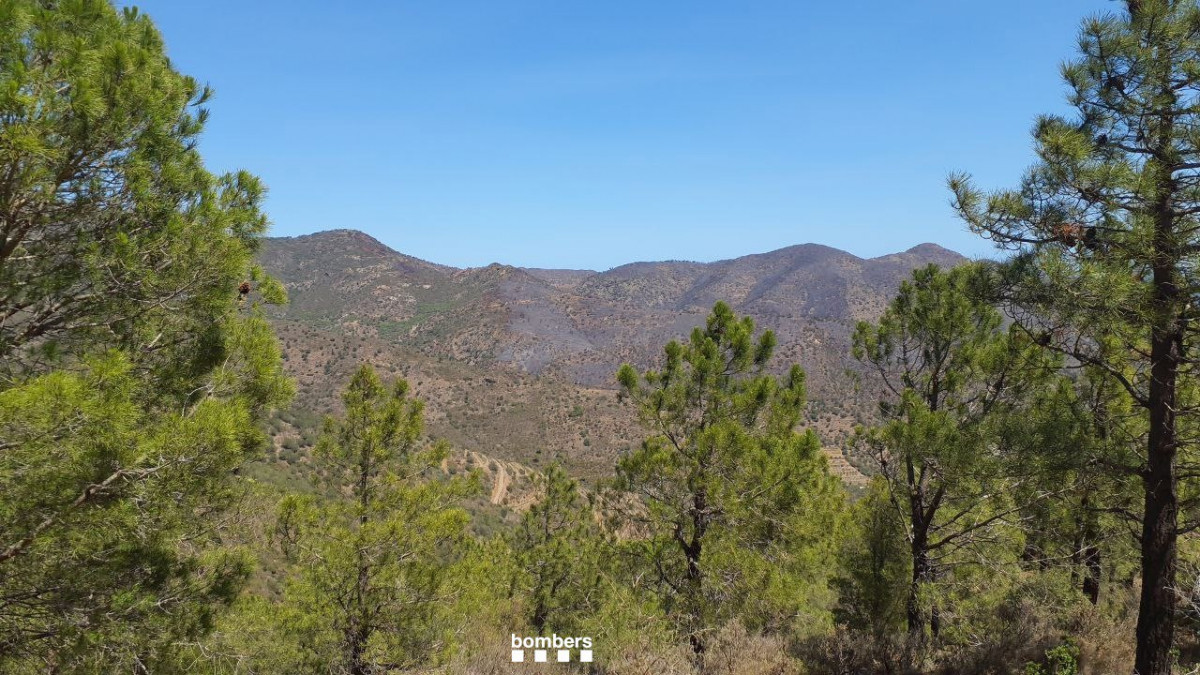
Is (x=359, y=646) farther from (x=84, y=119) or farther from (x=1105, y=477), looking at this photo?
(x=1105, y=477)

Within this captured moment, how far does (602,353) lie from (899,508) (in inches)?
4388

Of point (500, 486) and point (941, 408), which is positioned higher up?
point (941, 408)

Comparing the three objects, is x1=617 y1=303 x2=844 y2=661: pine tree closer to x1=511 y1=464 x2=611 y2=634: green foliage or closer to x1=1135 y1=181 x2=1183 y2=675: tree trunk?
x1=1135 y1=181 x2=1183 y2=675: tree trunk

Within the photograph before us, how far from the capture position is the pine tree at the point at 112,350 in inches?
176

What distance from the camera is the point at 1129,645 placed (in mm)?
8797

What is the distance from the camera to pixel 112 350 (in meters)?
4.62

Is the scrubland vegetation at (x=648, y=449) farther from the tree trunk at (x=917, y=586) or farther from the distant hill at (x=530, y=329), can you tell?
the distant hill at (x=530, y=329)

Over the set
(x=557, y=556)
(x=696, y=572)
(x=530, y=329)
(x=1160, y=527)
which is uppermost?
(x=530, y=329)

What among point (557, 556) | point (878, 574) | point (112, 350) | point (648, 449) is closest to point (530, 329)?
point (557, 556)

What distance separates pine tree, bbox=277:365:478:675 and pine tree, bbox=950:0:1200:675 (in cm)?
810

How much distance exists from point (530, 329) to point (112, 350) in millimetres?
118724

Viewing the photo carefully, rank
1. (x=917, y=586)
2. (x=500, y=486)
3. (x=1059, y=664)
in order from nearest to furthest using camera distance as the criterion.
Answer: (x=1059, y=664), (x=917, y=586), (x=500, y=486)

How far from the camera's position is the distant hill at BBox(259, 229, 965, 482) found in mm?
67562

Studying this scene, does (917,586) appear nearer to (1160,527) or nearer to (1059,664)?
(1059,664)
